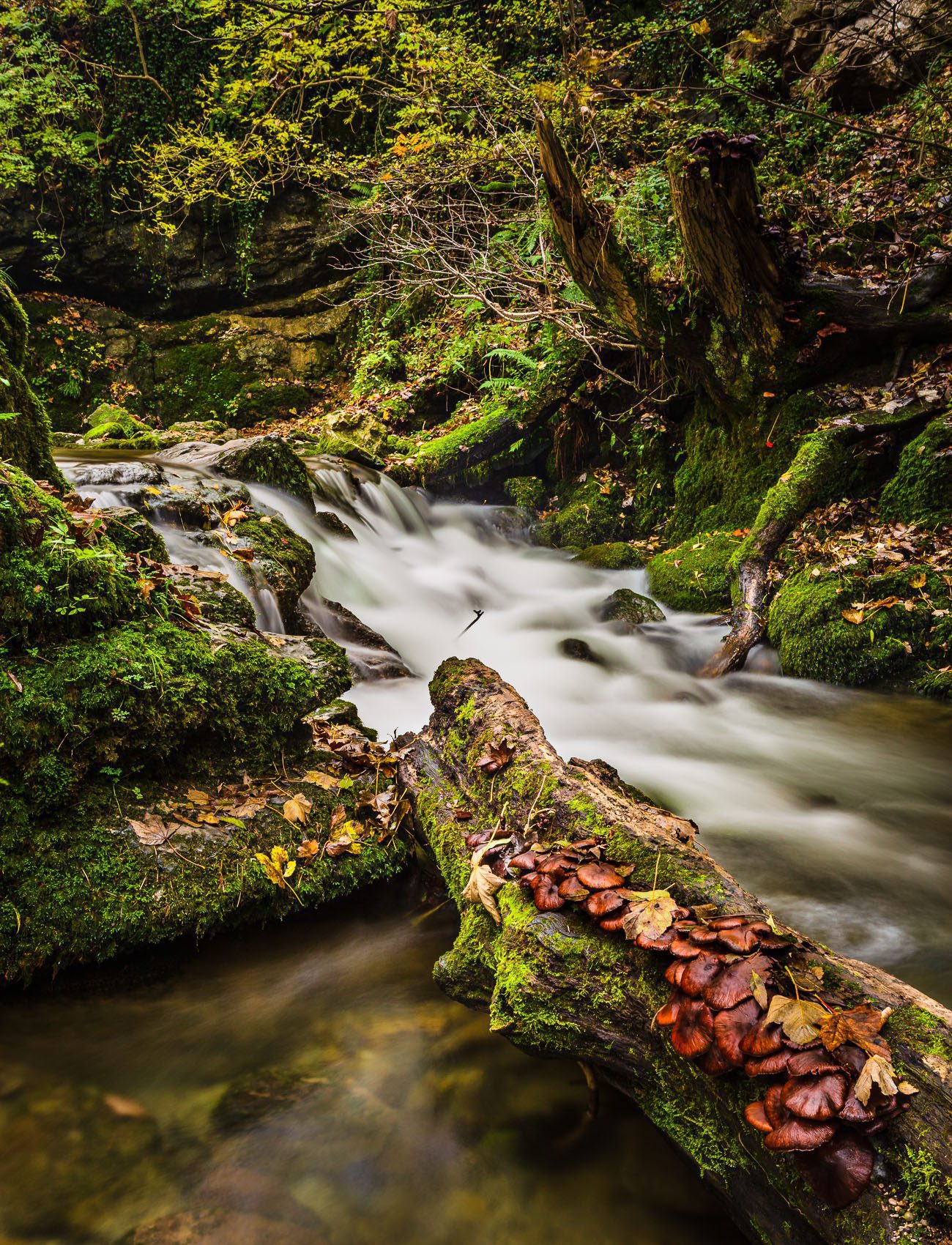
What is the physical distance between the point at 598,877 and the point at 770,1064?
0.60 meters

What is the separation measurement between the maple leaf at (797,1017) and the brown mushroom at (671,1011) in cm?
19

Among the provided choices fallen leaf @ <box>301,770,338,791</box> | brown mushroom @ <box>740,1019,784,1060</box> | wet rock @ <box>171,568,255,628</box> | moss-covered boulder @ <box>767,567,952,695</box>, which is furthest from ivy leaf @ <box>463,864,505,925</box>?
moss-covered boulder @ <box>767,567,952,695</box>

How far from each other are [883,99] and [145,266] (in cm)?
1505

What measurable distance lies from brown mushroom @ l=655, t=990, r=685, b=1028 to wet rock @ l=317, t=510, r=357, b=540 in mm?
7758

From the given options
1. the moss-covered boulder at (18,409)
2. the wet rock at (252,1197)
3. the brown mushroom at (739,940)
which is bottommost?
the wet rock at (252,1197)

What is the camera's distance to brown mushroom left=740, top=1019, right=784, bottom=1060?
51.6 inches

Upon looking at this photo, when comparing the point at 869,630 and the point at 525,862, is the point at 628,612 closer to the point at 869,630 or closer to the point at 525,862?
the point at 869,630

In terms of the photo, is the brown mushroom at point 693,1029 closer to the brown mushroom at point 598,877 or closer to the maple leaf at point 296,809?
the brown mushroom at point 598,877

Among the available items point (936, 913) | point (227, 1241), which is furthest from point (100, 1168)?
point (936, 913)

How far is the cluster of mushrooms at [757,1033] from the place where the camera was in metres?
1.21

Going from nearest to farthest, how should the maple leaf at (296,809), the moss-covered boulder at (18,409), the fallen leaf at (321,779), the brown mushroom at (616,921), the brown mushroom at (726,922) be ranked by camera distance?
1. the brown mushroom at (726,922)
2. the brown mushroom at (616,921)
3. the maple leaf at (296,809)
4. the fallen leaf at (321,779)
5. the moss-covered boulder at (18,409)

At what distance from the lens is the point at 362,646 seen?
253 inches

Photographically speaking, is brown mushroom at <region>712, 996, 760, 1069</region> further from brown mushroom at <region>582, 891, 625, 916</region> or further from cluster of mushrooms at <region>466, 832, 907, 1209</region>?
brown mushroom at <region>582, 891, 625, 916</region>

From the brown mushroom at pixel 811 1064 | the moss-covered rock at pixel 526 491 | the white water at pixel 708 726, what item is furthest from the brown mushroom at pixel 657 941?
the moss-covered rock at pixel 526 491
